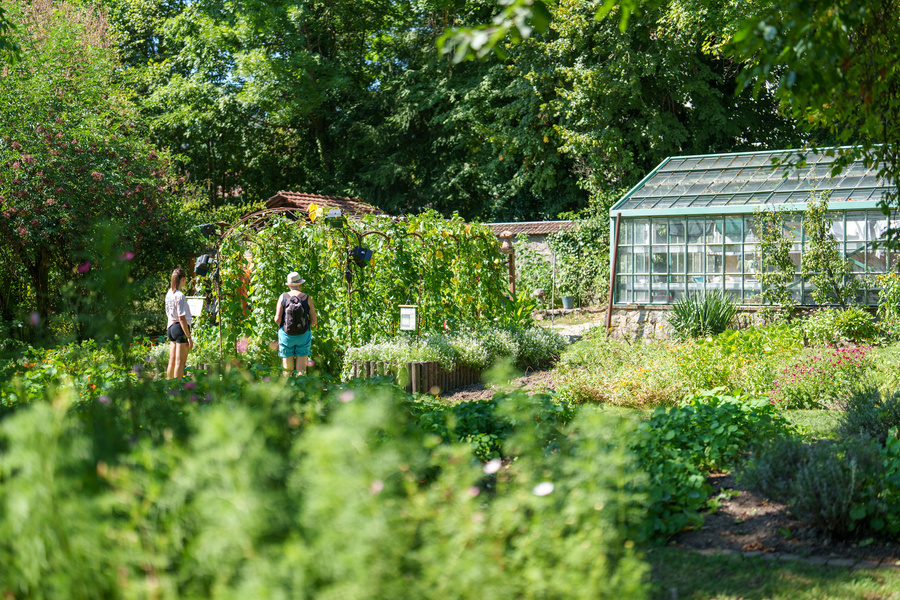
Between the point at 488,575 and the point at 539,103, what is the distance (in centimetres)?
1886

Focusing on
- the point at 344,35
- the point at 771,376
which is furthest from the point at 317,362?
the point at 344,35

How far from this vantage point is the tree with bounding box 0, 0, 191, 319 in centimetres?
1248

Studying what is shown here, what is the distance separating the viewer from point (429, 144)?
899 inches

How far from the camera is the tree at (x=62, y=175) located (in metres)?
12.5

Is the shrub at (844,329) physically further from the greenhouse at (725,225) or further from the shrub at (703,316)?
the shrub at (703,316)

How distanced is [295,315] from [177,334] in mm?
1268

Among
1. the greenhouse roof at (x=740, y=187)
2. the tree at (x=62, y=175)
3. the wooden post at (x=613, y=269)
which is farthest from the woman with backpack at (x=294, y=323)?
the greenhouse roof at (x=740, y=187)

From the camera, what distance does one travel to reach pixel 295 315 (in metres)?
7.81

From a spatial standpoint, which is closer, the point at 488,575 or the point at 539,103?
the point at 488,575

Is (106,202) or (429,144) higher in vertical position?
(429,144)

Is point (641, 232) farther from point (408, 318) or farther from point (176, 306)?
point (176, 306)

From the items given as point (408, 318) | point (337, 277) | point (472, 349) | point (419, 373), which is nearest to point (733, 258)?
point (472, 349)

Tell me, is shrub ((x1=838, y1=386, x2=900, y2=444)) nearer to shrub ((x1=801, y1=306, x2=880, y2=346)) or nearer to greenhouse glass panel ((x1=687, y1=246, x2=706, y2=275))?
shrub ((x1=801, y1=306, x2=880, y2=346))

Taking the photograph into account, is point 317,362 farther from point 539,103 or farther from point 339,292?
point 539,103
